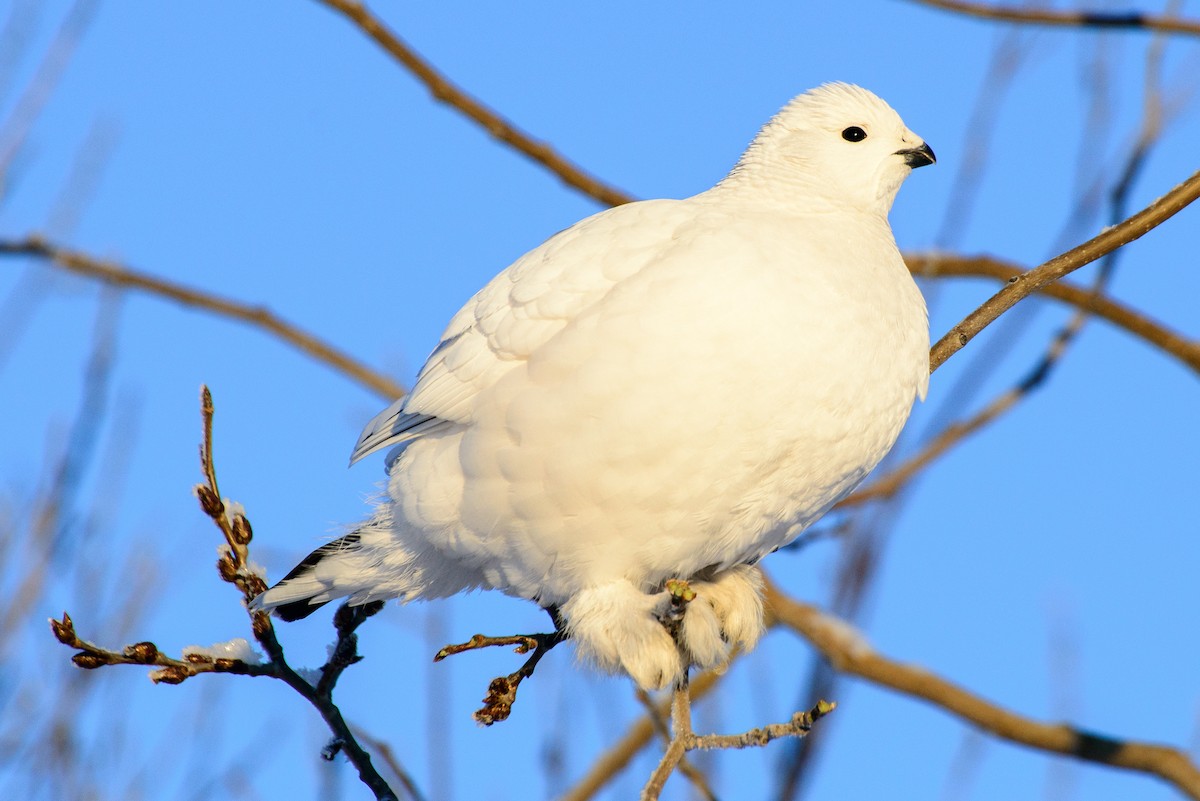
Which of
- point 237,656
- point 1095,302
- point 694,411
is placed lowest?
point 237,656

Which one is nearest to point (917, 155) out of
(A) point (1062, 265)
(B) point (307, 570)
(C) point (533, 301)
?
(A) point (1062, 265)

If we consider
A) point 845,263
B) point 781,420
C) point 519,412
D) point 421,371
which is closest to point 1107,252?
point 845,263

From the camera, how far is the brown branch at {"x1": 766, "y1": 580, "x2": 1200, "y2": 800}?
179 inches

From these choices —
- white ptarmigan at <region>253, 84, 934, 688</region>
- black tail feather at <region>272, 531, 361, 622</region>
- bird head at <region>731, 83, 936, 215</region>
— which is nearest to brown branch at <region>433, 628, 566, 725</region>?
white ptarmigan at <region>253, 84, 934, 688</region>

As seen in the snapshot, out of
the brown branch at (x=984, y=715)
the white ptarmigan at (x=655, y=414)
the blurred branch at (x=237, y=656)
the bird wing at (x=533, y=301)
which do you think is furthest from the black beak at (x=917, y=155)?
the blurred branch at (x=237, y=656)

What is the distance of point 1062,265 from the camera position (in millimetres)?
3342

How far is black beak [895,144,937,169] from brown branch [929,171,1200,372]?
620mm

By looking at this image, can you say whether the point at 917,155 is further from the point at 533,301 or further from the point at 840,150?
the point at 533,301

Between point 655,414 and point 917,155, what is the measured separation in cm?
151

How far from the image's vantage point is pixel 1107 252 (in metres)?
3.26

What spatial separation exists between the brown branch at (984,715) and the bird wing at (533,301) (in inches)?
61.3

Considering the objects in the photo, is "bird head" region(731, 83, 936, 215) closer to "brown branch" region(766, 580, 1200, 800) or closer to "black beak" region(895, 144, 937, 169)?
"black beak" region(895, 144, 937, 169)

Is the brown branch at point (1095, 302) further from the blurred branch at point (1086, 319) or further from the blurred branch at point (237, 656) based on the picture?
the blurred branch at point (237, 656)

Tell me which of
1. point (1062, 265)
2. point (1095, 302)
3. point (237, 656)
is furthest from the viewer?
point (1095, 302)
